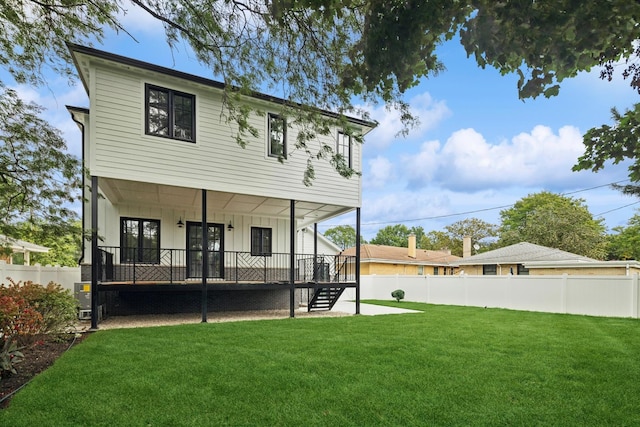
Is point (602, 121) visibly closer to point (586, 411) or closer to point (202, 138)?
point (586, 411)

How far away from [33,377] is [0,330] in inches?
31.5

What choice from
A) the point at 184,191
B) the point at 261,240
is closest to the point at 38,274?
the point at 184,191

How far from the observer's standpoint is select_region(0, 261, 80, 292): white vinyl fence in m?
8.95

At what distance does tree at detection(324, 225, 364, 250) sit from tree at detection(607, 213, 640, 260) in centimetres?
3068

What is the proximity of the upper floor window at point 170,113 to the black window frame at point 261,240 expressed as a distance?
504 centimetres

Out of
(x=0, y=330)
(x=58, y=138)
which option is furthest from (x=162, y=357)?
(x=58, y=138)

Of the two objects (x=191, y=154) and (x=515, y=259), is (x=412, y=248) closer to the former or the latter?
(x=515, y=259)

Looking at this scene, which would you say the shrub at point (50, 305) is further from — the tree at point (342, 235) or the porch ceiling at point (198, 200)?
the tree at point (342, 235)

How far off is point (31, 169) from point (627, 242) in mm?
42853

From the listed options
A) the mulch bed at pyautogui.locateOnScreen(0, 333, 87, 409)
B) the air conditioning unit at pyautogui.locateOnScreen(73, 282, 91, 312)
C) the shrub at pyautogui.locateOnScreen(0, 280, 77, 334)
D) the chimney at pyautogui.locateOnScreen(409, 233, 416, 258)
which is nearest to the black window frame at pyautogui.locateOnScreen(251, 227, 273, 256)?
the air conditioning unit at pyautogui.locateOnScreen(73, 282, 91, 312)

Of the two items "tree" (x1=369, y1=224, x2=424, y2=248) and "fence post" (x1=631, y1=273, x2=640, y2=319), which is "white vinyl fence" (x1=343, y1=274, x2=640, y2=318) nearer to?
"fence post" (x1=631, y1=273, x2=640, y2=319)

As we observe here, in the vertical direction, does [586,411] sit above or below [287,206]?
below

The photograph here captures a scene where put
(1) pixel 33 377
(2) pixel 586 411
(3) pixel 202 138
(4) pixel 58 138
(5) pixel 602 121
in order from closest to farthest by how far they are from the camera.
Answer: (2) pixel 586 411, (1) pixel 33 377, (5) pixel 602 121, (4) pixel 58 138, (3) pixel 202 138

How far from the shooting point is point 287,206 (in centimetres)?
1337
